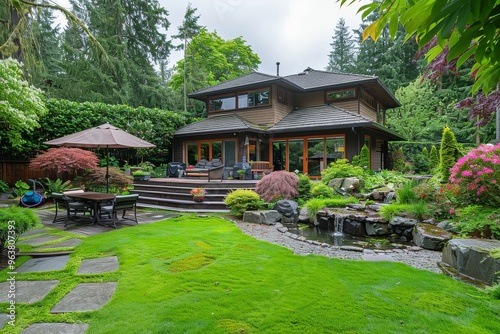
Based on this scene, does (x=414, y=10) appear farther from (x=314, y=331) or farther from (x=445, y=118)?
(x=445, y=118)

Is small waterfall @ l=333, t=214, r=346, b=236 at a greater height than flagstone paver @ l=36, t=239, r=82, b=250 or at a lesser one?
lesser

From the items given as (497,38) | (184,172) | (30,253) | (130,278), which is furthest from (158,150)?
(497,38)

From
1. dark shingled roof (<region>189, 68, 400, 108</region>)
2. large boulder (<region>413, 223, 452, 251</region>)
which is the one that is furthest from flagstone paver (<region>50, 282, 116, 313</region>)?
dark shingled roof (<region>189, 68, 400, 108</region>)

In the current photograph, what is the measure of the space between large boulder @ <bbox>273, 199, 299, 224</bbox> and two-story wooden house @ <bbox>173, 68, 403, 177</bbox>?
229 inches

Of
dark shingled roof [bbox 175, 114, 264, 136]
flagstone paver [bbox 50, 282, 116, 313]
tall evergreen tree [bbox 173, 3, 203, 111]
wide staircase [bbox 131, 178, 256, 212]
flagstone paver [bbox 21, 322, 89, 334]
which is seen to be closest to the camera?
flagstone paver [bbox 21, 322, 89, 334]

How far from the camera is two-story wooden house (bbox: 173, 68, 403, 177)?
1350 cm

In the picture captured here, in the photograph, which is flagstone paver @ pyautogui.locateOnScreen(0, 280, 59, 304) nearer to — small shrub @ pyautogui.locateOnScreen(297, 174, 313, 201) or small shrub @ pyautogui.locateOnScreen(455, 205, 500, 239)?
small shrub @ pyautogui.locateOnScreen(455, 205, 500, 239)

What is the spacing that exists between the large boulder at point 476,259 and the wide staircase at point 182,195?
6.23m

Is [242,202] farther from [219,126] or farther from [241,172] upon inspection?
[219,126]

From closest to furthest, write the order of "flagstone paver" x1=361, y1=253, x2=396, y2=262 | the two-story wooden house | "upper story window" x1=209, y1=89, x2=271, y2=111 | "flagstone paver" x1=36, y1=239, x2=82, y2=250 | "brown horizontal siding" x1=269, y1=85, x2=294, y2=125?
"flagstone paver" x1=361, y1=253, x2=396, y2=262 < "flagstone paver" x1=36, y1=239, x2=82, y2=250 < the two-story wooden house < "brown horizontal siding" x1=269, y1=85, x2=294, y2=125 < "upper story window" x1=209, y1=89, x2=271, y2=111

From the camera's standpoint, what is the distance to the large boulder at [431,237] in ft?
17.4

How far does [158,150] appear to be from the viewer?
634 inches

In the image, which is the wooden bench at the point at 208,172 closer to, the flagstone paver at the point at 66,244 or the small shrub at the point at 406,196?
the flagstone paver at the point at 66,244

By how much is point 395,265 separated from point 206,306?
2948 millimetres
